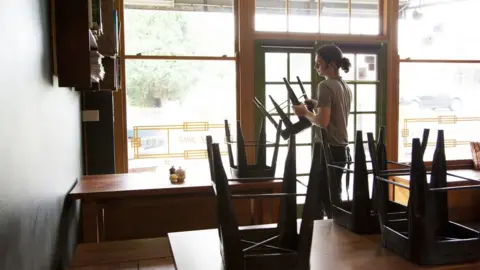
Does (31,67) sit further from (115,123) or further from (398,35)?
(398,35)

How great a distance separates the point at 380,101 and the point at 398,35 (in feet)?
2.20

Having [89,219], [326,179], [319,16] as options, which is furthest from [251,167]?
[319,16]

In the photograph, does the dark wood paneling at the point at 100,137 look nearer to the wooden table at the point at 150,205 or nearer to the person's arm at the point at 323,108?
the wooden table at the point at 150,205

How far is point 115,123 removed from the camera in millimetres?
3639

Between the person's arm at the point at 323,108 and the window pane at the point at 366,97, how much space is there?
5.24 ft

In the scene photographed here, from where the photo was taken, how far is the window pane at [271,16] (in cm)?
397

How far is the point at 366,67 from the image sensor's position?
4.23m

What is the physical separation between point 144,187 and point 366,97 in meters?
2.52

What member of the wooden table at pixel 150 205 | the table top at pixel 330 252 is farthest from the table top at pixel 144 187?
the table top at pixel 330 252

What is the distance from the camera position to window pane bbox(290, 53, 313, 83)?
407 cm

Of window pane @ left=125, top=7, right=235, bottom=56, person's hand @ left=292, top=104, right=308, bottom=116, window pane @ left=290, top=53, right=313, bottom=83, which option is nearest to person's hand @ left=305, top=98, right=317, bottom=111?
person's hand @ left=292, top=104, right=308, bottom=116

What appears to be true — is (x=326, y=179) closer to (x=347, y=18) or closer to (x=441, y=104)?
(x=347, y=18)

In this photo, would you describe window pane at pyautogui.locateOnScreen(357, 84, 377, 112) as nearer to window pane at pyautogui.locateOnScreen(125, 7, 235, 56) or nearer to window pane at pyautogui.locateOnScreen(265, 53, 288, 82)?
window pane at pyautogui.locateOnScreen(265, 53, 288, 82)

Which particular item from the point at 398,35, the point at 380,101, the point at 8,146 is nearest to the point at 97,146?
the point at 8,146
